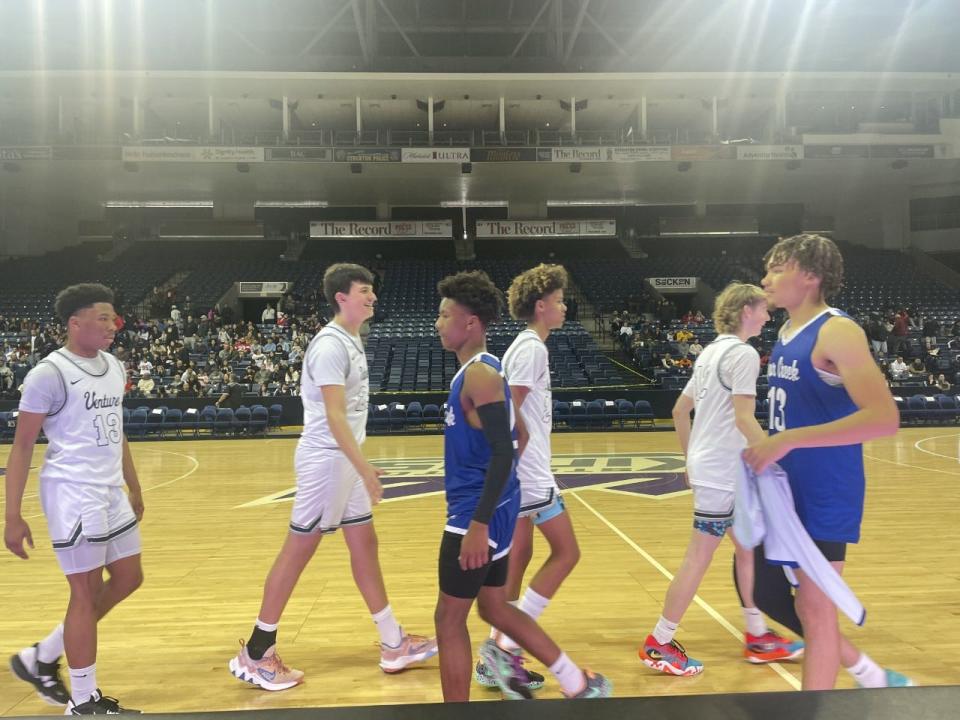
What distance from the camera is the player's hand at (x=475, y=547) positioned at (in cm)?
215

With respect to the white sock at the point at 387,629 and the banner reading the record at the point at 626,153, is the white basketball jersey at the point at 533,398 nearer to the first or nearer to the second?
the white sock at the point at 387,629

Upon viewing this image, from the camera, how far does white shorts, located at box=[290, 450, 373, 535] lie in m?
3.08

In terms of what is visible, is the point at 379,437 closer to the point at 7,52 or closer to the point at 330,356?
the point at 330,356

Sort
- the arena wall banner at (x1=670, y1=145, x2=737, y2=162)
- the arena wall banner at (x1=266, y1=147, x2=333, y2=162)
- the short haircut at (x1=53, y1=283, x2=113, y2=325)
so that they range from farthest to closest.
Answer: the arena wall banner at (x1=670, y1=145, x2=737, y2=162) < the arena wall banner at (x1=266, y1=147, x2=333, y2=162) < the short haircut at (x1=53, y1=283, x2=113, y2=325)

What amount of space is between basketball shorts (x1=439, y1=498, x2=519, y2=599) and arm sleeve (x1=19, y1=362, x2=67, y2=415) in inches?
61.9

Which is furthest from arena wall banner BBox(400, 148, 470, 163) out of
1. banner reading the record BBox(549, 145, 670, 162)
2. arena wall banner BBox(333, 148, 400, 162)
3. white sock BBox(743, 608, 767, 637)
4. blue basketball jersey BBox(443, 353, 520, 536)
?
blue basketball jersey BBox(443, 353, 520, 536)

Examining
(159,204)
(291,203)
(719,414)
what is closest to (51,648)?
(719,414)

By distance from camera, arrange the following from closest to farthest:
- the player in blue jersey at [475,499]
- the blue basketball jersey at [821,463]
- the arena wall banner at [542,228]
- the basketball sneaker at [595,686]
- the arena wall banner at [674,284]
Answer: the blue basketball jersey at [821,463] → the player in blue jersey at [475,499] → the basketball sneaker at [595,686] → the arena wall banner at [674,284] → the arena wall banner at [542,228]

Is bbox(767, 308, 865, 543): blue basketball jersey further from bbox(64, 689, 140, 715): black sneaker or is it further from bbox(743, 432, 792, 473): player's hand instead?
bbox(64, 689, 140, 715): black sneaker

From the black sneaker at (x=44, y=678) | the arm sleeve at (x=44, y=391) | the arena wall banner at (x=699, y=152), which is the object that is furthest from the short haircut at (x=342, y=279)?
the arena wall banner at (x=699, y=152)

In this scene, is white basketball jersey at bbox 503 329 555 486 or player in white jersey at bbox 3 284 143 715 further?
white basketball jersey at bbox 503 329 555 486

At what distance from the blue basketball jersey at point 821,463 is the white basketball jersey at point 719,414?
0.90m

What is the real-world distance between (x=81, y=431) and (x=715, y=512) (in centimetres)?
258

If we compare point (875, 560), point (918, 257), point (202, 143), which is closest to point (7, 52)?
point (202, 143)
